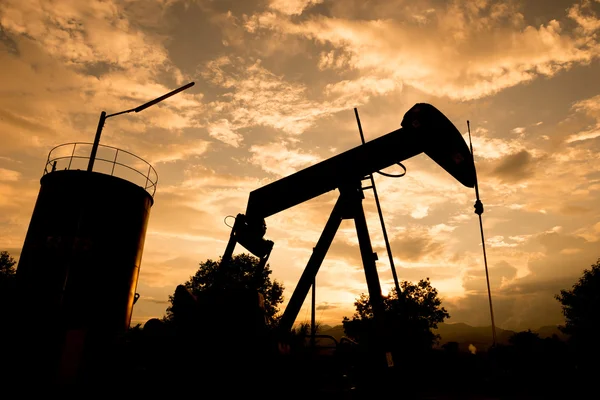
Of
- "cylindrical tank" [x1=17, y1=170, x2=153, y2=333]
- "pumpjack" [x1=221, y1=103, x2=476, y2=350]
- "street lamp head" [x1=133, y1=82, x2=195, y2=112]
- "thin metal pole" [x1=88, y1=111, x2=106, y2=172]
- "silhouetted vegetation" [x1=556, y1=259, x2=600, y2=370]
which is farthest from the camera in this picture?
"silhouetted vegetation" [x1=556, y1=259, x2=600, y2=370]

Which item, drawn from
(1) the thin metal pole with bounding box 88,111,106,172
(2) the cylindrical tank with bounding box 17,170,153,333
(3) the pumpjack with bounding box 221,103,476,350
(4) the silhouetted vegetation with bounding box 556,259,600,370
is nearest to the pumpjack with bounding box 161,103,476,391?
(3) the pumpjack with bounding box 221,103,476,350

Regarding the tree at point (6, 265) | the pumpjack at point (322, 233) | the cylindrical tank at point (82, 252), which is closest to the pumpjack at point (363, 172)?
the pumpjack at point (322, 233)

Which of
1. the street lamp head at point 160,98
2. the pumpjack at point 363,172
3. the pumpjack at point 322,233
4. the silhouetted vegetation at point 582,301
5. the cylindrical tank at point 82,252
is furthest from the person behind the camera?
the silhouetted vegetation at point 582,301

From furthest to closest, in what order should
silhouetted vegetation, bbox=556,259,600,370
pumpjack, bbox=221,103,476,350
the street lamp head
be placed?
silhouetted vegetation, bbox=556,259,600,370, the street lamp head, pumpjack, bbox=221,103,476,350

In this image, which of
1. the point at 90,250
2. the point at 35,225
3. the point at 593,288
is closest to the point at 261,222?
the point at 90,250

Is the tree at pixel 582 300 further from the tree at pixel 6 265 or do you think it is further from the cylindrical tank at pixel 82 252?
the tree at pixel 6 265

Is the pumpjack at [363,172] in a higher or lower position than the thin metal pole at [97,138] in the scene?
lower

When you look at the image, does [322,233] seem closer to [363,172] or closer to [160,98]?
[363,172]

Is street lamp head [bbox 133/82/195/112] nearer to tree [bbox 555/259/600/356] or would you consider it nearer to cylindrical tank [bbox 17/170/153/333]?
cylindrical tank [bbox 17/170/153/333]

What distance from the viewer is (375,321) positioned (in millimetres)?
5062

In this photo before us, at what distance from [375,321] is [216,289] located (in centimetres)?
254

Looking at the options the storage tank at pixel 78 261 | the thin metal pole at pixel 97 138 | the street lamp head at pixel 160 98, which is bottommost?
the storage tank at pixel 78 261

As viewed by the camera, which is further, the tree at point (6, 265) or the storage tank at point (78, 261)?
the tree at point (6, 265)

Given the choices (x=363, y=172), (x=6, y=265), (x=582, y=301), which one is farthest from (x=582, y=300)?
(x=6, y=265)
